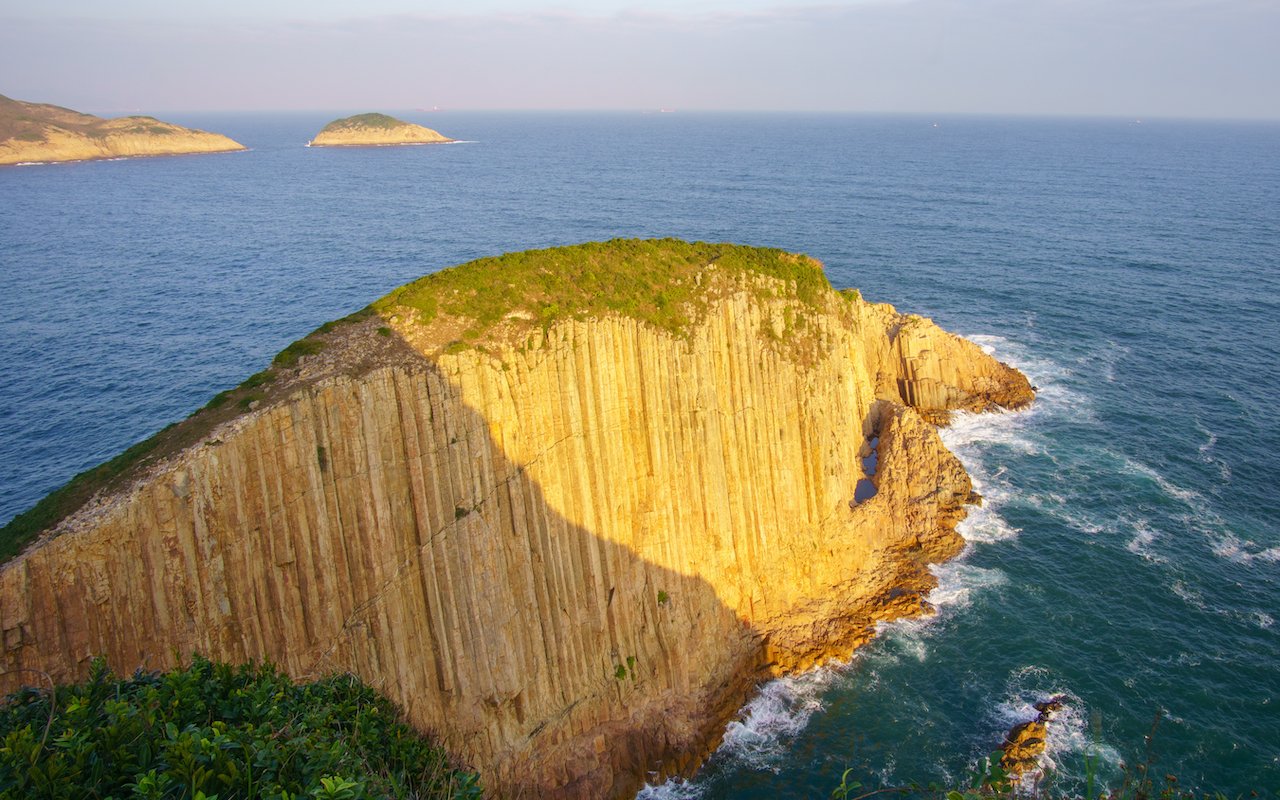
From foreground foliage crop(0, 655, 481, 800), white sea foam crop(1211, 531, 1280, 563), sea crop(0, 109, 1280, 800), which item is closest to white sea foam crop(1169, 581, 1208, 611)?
sea crop(0, 109, 1280, 800)

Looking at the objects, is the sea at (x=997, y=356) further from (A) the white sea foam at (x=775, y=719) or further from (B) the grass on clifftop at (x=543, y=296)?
(B) the grass on clifftop at (x=543, y=296)

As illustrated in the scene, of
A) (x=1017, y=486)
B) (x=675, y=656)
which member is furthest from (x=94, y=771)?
(x=1017, y=486)

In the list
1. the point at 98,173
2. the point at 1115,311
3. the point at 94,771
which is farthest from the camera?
the point at 98,173

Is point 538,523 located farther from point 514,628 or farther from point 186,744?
point 186,744

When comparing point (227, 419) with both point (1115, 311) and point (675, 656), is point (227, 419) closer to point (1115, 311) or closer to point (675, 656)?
point (675, 656)

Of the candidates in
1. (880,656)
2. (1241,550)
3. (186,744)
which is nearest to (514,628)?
(186,744)

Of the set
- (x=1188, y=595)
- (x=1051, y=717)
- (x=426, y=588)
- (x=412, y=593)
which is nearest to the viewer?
(x=412, y=593)

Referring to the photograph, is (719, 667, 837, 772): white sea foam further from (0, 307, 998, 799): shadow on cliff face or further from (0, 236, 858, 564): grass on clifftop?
(0, 236, 858, 564): grass on clifftop
